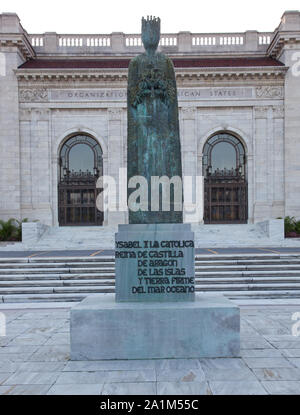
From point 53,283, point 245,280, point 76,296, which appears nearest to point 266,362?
point 245,280

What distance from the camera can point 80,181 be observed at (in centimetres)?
2922

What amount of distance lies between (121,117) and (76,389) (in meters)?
25.7

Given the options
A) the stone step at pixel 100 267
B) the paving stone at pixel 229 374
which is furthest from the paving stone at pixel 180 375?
the stone step at pixel 100 267

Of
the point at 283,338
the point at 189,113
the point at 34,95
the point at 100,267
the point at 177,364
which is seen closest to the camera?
the point at 177,364

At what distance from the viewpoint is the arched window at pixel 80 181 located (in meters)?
29.1

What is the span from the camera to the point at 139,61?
652 cm

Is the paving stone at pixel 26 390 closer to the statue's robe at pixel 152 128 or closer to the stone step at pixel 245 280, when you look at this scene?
the statue's robe at pixel 152 128

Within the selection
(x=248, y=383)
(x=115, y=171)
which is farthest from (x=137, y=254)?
(x=115, y=171)

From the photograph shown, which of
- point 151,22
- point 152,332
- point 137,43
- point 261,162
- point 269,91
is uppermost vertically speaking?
point 137,43

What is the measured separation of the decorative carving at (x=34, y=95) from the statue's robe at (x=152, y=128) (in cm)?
2391

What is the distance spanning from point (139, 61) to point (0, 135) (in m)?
24.5

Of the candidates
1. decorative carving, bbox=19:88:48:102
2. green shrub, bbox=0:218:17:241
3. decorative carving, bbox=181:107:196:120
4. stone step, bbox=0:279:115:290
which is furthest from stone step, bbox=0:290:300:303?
decorative carving, bbox=19:88:48:102

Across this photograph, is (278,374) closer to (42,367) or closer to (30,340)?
(42,367)

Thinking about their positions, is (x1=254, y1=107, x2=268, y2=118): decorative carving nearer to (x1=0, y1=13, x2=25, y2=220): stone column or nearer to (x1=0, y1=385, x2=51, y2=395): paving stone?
(x1=0, y1=13, x2=25, y2=220): stone column
